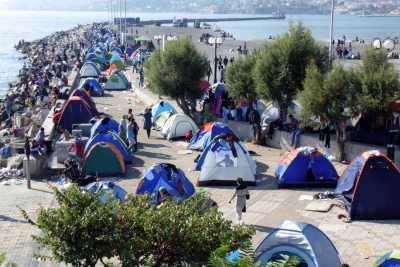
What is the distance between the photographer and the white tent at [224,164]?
54.2 ft

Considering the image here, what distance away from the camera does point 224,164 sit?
1659 centimetres

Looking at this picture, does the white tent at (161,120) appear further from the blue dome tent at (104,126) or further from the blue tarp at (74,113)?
the blue dome tent at (104,126)

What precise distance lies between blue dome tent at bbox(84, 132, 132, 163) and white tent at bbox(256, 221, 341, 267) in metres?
9.19

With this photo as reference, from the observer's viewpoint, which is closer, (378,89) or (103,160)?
(378,89)

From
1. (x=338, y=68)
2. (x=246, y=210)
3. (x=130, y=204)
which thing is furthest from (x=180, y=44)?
(x=130, y=204)

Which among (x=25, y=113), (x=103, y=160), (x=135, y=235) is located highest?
(x=135, y=235)

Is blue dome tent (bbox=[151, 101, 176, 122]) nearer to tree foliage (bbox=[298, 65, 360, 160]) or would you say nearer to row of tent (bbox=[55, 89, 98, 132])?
row of tent (bbox=[55, 89, 98, 132])

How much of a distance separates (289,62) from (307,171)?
5.62m

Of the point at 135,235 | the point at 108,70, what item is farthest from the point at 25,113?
the point at 135,235

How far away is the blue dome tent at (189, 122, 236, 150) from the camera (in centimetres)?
2009

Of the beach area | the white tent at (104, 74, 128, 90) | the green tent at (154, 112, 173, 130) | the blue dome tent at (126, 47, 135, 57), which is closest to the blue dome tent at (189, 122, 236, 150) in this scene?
the beach area

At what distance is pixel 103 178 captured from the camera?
703 inches

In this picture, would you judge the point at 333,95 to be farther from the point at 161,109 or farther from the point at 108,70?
the point at 108,70

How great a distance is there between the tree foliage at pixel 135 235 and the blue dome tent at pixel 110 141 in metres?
10.8
